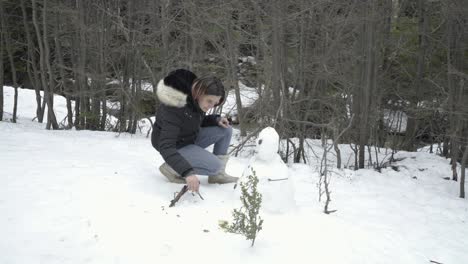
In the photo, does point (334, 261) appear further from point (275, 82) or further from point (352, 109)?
point (352, 109)

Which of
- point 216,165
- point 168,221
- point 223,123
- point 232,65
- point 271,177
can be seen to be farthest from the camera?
point 232,65

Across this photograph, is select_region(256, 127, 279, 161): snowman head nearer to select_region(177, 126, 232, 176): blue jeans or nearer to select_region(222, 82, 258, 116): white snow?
select_region(177, 126, 232, 176): blue jeans

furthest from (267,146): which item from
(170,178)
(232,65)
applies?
(232,65)

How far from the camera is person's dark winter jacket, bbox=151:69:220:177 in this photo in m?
2.88

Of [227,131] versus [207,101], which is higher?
[207,101]

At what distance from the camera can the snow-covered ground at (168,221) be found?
2191 mm

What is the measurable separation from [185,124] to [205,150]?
32 centimetres

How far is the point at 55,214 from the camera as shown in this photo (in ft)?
8.13

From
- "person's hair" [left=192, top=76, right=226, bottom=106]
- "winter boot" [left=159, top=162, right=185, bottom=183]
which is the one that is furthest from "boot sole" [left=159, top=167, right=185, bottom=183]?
"person's hair" [left=192, top=76, right=226, bottom=106]

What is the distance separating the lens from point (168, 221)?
8.44 ft

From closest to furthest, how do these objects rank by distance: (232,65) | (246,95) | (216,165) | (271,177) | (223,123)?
(271,177) < (216,165) < (223,123) < (232,65) < (246,95)

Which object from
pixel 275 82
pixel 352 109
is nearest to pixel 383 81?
pixel 352 109

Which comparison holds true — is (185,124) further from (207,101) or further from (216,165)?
(216,165)

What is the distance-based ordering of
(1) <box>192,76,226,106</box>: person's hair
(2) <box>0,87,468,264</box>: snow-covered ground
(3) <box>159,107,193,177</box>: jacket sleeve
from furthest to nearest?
1. (1) <box>192,76,226,106</box>: person's hair
2. (3) <box>159,107,193,177</box>: jacket sleeve
3. (2) <box>0,87,468,264</box>: snow-covered ground
